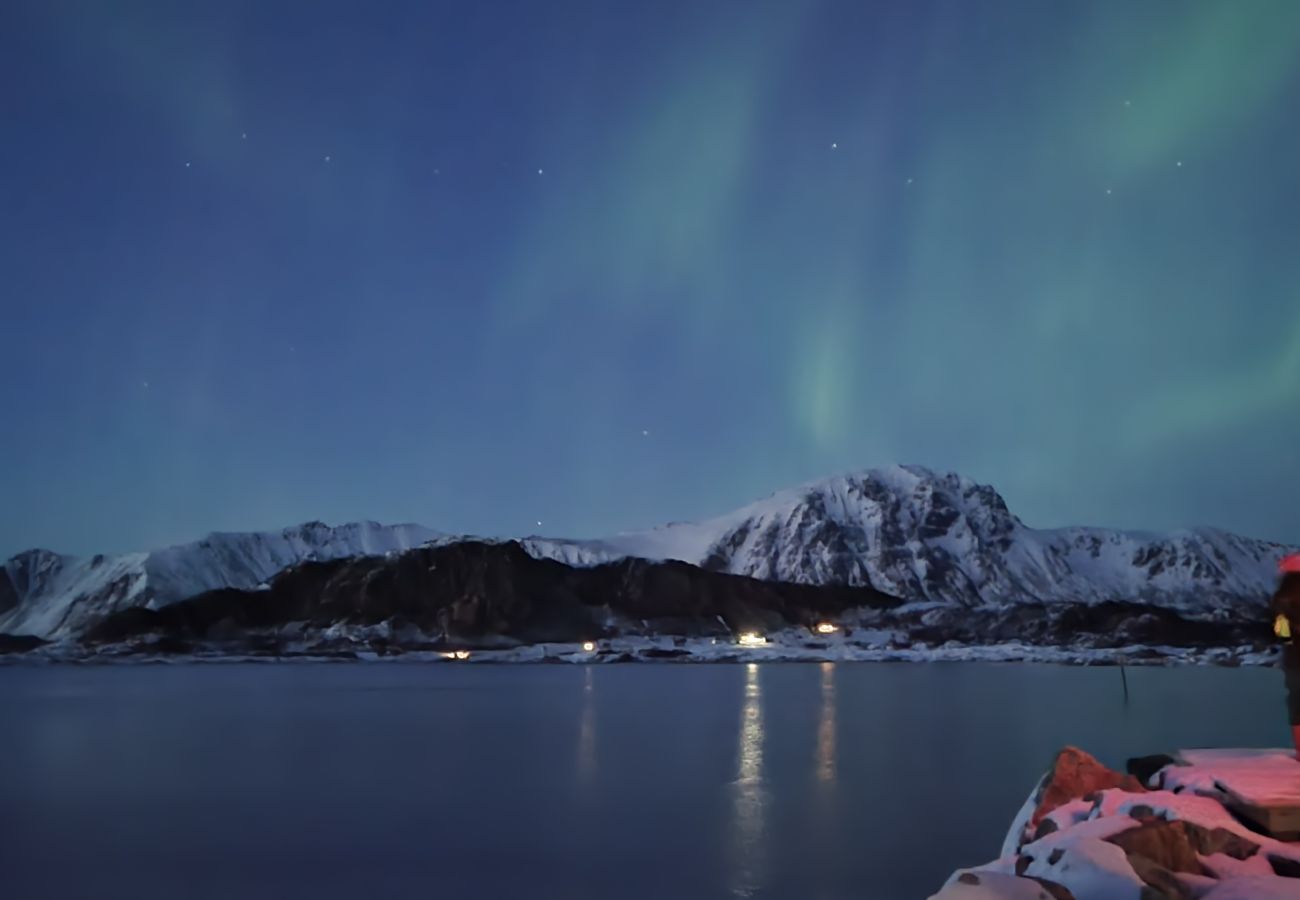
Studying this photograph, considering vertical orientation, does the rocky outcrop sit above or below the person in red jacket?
below

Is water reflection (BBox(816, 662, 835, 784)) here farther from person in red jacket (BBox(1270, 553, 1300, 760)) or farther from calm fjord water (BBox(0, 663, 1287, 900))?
person in red jacket (BBox(1270, 553, 1300, 760))

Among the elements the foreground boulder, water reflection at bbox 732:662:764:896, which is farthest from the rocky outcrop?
water reflection at bbox 732:662:764:896

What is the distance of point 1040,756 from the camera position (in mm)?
31609

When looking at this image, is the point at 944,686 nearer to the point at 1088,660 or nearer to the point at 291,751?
the point at 291,751

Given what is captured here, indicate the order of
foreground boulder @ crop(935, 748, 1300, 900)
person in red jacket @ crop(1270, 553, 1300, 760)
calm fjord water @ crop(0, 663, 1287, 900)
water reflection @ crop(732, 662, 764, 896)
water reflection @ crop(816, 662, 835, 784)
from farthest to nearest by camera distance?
water reflection @ crop(816, 662, 835, 784) → calm fjord water @ crop(0, 663, 1287, 900) → water reflection @ crop(732, 662, 764, 896) → person in red jacket @ crop(1270, 553, 1300, 760) → foreground boulder @ crop(935, 748, 1300, 900)

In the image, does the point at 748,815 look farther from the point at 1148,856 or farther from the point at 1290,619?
the point at 1148,856

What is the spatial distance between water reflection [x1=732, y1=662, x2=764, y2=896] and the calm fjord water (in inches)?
3.3

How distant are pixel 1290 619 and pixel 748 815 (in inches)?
426

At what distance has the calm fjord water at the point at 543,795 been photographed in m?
16.5

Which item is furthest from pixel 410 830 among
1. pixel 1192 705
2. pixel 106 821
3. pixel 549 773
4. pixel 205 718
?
pixel 1192 705

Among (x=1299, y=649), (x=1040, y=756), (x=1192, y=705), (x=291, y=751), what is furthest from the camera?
(x=1192, y=705)

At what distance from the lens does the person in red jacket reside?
1408 cm

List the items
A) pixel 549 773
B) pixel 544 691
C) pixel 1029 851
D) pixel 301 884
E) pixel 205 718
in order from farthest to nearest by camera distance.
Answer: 1. pixel 544 691
2. pixel 205 718
3. pixel 549 773
4. pixel 301 884
5. pixel 1029 851

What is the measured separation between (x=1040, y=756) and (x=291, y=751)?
887 inches
